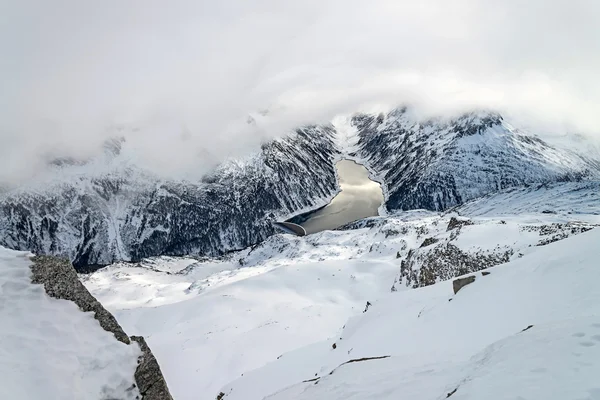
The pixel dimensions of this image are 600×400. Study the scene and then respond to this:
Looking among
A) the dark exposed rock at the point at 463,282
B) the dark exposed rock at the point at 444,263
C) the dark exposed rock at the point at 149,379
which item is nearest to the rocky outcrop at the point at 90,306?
the dark exposed rock at the point at 149,379

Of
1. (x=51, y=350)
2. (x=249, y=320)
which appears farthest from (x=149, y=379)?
(x=249, y=320)

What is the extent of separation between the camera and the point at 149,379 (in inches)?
423

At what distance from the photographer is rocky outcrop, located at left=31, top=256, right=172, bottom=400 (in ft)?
35.0

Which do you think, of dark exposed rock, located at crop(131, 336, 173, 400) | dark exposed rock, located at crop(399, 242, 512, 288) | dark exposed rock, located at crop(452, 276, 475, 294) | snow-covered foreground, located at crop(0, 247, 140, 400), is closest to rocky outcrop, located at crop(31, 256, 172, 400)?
dark exposed rock, located at crop(131, 336, 173, 400)

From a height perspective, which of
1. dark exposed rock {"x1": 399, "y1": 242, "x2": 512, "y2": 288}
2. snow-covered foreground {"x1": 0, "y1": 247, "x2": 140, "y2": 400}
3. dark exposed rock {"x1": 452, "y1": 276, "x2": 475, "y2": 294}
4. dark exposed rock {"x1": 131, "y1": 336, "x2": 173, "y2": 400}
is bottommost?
dark exposed rock {"x1": 399, "y1": 242, "x2": 512, "y2": 288}

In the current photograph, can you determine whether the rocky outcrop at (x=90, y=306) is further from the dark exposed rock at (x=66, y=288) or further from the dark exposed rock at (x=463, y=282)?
the dark exposed rock at (x=463, y=282)

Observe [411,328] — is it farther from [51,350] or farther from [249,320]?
[249,320]

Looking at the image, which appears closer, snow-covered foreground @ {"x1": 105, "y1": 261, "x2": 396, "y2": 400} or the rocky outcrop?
the rocky outcrop

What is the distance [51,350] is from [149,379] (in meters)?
2.69

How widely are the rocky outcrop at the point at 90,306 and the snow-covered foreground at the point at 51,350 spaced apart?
0.17m

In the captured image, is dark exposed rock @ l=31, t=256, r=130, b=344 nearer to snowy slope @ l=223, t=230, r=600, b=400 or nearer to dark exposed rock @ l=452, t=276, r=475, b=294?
snowy slope @ l=223, t=230, r=600, b=400

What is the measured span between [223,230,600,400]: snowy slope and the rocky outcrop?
443 centimetres

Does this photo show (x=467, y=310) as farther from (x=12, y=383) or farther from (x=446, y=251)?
(x=446, y=251)

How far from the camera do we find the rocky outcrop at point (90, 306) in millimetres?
10656
